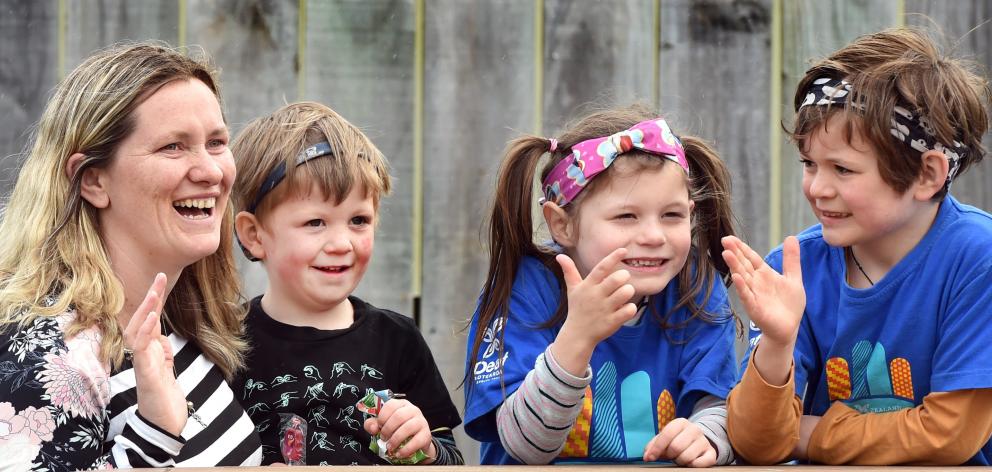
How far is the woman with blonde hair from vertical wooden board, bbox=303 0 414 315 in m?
1.08

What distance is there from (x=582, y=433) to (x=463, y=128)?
135 cm

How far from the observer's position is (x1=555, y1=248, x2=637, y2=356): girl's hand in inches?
90.8

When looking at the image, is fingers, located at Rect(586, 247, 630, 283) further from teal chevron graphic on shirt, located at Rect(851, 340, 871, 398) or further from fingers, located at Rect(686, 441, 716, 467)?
teal chevron graphic on shirt, located at Rect(851, 340, 871, 398)

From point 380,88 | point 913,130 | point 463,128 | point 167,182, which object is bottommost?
point 167,182

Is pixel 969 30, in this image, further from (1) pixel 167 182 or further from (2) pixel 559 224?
(1) pixel 167 182

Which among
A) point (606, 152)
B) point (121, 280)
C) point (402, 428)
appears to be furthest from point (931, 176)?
point (121, 280)

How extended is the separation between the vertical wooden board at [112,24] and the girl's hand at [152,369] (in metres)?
1.71

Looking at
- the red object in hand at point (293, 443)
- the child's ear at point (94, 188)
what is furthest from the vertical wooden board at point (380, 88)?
the child's ear at point (94, 188)

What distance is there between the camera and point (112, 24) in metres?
3.65

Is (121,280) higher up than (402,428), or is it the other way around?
(121,280)

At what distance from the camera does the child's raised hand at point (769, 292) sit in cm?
227

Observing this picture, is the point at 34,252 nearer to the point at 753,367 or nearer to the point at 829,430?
the point at 753,367

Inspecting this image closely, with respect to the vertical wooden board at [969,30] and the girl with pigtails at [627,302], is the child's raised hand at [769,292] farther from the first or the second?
the vertical wooden board at [969,30]

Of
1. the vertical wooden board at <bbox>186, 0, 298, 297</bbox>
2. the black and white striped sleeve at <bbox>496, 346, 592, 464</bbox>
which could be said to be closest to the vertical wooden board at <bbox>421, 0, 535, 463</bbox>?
the vertical wooden board at <bbox>186, 0, 298, 297</bbox>
